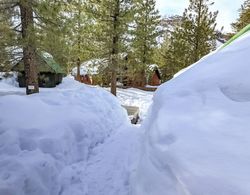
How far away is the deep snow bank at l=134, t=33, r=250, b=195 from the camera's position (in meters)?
2.14

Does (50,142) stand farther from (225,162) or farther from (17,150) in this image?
(225,162)

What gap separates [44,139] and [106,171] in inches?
48.5

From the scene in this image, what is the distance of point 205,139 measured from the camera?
261 cm

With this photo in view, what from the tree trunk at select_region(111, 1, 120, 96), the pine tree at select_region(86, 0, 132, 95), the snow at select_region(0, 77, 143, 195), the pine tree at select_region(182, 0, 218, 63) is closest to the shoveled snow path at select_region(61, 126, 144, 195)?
the snow at select_region(0, 77, 143, 195)

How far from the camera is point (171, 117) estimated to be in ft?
10.9

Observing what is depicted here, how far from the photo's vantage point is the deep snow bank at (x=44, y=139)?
4.18 m

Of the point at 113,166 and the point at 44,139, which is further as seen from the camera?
the point at 113,166

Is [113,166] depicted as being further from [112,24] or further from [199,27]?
[199,27]

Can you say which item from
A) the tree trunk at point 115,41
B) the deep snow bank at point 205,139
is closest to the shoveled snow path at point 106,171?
the deep snow bank at point 205,139

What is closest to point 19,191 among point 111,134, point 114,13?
point 111,134

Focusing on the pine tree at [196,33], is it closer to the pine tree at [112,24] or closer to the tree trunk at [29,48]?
the pine tree at [112,24]

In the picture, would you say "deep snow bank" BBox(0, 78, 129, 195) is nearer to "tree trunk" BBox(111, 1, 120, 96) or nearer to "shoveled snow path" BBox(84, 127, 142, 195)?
"shoveled snow path" BBox(84, 127, 142, 195)

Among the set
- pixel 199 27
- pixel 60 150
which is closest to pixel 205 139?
pixel 60 150

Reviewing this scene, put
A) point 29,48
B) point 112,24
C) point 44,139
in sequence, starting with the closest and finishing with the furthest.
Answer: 1. point 44,139
2. point 29,48
3. point 112,24
